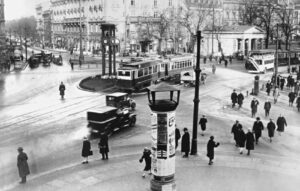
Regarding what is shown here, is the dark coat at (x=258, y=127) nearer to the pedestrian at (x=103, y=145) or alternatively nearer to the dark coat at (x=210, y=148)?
the dark coat at (x=210, y=148)

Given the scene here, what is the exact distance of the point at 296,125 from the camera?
24875 mm

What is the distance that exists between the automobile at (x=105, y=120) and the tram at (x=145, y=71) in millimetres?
13382

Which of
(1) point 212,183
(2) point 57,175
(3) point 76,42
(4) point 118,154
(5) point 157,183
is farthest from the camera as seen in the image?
(3) point 76,42

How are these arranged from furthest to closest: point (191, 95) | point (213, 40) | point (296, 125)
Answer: point (213, 40) → point (191, 95) → point (296, 125)

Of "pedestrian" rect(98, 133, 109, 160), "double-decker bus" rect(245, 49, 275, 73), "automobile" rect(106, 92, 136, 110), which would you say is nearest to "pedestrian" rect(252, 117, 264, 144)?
"pedestrian" rect(98, 133, 109, 160)

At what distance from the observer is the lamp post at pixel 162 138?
11.8 metres

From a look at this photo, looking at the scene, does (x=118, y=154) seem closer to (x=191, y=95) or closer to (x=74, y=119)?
(x=74, y=119)

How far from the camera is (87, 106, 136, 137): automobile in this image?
21.4 m

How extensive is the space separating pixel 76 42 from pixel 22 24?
43.2 feet

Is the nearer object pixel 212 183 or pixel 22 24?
pixel 212 183

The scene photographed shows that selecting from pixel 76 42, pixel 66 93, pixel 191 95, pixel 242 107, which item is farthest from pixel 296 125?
pixel 76 42

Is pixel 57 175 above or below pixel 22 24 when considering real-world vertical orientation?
below

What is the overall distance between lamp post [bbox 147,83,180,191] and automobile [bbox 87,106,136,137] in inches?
378

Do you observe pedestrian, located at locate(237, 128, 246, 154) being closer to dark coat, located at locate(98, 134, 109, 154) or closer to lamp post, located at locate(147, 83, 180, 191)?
dark coat, located at locate(98, 134, 109, 154)
